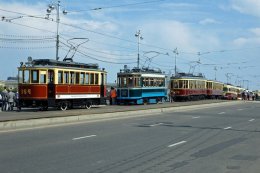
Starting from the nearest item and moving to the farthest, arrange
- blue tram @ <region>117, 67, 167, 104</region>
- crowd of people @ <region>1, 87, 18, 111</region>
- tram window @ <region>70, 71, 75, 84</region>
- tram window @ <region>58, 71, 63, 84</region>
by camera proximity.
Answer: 1. tram window @ <region>58, 71, 63, 84</region>
2. crowd of people @ <region>1, 87, 18, 111</region>
3. tram window @ <region>70, 71, 75, 84</region>
4. blue tram @ <region>117, 67, 167, 104</region>

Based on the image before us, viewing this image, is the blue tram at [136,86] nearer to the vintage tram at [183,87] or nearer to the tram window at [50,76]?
the vintage tram at [183,87]

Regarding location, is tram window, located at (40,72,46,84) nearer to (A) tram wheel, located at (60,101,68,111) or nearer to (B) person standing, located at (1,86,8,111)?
(A) tram wheel, located at (60,101,68,111)

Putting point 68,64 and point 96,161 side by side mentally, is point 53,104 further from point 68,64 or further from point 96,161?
point 96,161

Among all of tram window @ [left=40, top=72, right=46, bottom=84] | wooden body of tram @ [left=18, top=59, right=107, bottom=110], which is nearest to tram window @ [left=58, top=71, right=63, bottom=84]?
wooden body of tram @ [left=18, top=59, right=107, bottom=110]

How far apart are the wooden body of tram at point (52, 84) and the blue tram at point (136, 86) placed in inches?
414

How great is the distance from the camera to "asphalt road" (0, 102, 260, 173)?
31.8 feet

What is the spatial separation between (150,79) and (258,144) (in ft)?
105

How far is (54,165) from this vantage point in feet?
31.9

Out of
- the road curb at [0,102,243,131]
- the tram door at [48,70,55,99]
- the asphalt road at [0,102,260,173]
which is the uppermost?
the tram door at [48,70,55,99]

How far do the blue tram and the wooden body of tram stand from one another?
414 inches

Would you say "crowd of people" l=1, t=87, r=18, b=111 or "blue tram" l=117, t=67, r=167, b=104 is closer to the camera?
"crowd of people" l=1, t=87, r=18, b=111

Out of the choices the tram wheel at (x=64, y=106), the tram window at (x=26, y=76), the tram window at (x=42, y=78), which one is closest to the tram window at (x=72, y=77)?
the tram wheel at (x=64, y=106)

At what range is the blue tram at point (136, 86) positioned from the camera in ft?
143

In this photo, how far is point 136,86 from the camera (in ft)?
143
